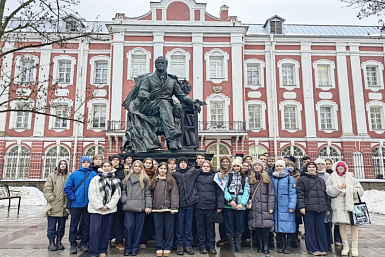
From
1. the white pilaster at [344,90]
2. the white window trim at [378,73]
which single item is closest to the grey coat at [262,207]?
the white pilaster at [344,90]

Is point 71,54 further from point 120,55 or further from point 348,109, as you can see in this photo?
point 348,109

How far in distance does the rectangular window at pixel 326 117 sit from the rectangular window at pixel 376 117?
303 centimetres

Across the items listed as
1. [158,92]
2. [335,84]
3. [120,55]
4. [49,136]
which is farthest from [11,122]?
[335,84]

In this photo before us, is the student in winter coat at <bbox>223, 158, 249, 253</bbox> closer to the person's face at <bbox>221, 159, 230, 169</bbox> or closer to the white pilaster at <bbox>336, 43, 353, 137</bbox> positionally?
the person's face at <bbox>221, 159, 230, 169</bbox>

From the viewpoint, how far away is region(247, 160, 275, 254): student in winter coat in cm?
467

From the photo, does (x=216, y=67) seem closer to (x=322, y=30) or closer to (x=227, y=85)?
(x=227, y=85)

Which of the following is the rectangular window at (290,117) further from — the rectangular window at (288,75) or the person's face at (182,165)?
the person's face at (182,165)

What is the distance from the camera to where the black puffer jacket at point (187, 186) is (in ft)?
15.4

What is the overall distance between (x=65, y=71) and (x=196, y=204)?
2046cm

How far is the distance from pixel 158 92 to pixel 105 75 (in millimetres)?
16922

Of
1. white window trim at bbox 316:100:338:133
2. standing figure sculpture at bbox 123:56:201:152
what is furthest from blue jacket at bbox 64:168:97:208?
white window trim at bbox 316:100:338:133

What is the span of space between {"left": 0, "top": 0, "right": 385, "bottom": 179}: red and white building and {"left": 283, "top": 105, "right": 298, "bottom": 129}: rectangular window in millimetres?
73

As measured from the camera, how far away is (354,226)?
480 cm

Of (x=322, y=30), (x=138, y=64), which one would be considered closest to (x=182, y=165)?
(x=138, y=64)
